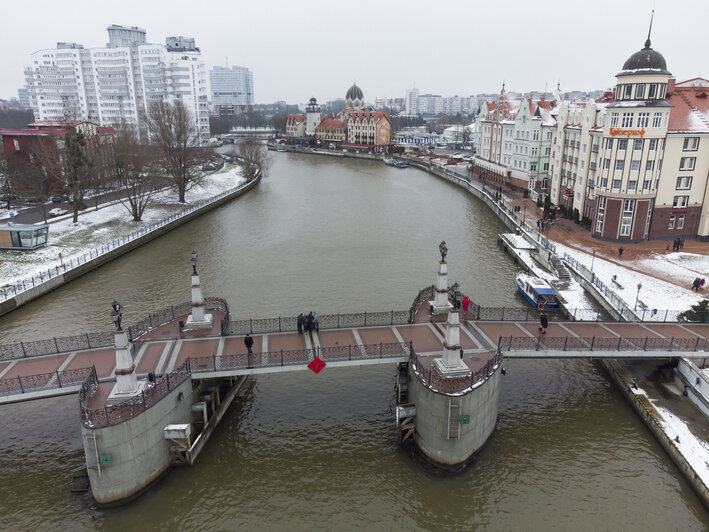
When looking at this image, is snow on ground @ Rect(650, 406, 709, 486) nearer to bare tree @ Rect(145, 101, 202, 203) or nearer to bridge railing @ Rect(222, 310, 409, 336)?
bridge railing @ Rect(222, 310, 409, 336)

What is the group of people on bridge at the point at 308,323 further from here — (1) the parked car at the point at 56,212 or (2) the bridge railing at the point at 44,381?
(1) the parked car at the point at 56,212

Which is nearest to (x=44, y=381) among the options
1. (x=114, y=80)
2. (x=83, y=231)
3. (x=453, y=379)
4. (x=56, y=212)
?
(x=453, y=379)

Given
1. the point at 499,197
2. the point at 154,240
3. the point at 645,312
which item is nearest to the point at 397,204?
the point at 499,197

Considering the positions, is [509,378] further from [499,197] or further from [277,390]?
[499,197]

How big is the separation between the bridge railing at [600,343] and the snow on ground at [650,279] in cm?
732

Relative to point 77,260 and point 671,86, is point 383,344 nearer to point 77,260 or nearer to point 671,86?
point 77,260

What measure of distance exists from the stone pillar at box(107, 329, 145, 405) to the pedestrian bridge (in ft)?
3.70

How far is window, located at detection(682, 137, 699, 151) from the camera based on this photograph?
129 ft

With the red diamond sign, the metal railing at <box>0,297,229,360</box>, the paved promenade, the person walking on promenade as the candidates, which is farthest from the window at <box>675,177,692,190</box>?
the metal railing at <box>0,297,229,360</box>

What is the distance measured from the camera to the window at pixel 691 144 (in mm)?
39281

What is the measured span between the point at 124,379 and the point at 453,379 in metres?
11.4

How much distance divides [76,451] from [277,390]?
8052 millimetres

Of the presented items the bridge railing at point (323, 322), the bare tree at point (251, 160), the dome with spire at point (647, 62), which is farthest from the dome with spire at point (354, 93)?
the bridge railing at point (323, 322)

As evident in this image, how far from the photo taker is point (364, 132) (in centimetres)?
13562
